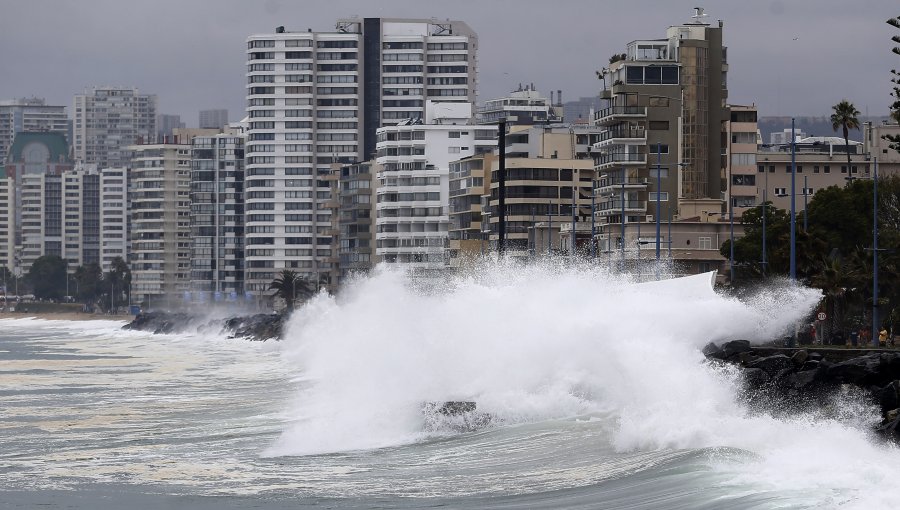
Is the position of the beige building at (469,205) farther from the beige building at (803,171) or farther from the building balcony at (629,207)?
the building balcony at (629,207)

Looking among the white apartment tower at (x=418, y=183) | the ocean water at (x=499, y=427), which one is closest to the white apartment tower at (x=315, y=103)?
the white apartment tower at (x=418, y=183)

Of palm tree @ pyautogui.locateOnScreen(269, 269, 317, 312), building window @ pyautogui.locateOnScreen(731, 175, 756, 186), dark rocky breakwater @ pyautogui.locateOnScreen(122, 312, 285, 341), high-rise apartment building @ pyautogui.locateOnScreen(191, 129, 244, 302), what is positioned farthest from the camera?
high-rise apartment building @ pyautogui.locateOnScreen(191, 129, 244, 302)

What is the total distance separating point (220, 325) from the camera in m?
145

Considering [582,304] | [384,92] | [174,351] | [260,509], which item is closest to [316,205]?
[384,92]

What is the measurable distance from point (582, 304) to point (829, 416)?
10466mm

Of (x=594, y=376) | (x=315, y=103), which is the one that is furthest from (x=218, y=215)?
(x=594, y=376)

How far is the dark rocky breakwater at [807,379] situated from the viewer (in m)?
33.0

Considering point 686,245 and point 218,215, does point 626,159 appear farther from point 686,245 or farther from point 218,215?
point 218,215

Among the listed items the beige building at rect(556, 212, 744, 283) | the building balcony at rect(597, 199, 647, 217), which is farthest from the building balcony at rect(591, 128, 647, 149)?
the beige building at rect(556, 212, 744, 283)

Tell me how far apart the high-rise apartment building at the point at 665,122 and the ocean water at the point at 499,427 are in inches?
1715

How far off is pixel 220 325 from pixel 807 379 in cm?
11133

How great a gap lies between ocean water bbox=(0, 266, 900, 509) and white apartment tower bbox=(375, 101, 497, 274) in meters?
84.9

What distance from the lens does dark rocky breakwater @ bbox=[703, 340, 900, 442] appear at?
108ft

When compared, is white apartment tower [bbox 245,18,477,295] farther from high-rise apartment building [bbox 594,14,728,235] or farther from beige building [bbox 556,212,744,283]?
beige building [bbox 556,212,744,283]
